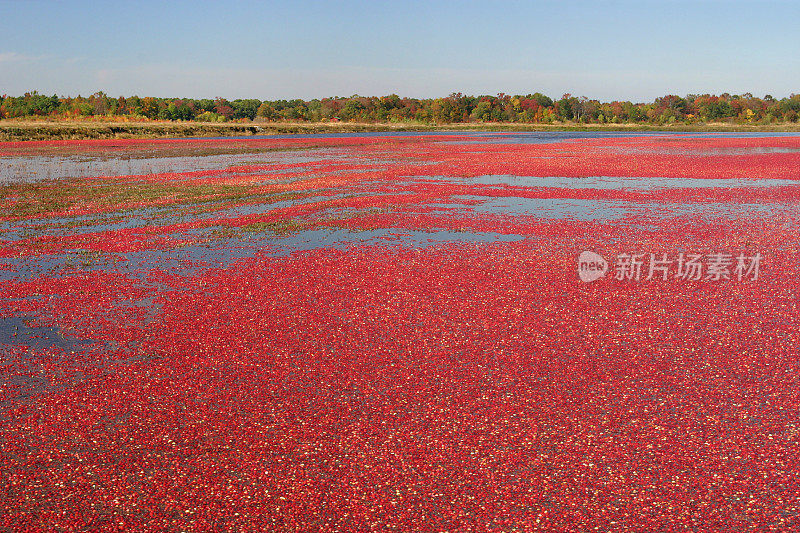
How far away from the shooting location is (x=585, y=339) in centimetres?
963

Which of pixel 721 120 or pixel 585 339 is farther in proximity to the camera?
pixel 721 120

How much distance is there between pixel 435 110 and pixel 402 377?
15692cm

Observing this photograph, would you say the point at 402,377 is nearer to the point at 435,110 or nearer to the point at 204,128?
the point at 204,128

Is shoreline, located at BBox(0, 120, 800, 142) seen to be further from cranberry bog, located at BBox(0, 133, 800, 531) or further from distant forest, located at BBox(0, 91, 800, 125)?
cranberry bog, located at BBox(0, 133, 800, 531)

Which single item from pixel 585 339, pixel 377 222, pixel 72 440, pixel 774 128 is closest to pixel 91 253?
pixel 377 222

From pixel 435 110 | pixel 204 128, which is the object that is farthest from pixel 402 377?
pixel 435 110

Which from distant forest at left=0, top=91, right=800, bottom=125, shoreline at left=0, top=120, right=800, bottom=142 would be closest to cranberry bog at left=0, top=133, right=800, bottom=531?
shoreline at left=0, top=120, right=800, bottom=142

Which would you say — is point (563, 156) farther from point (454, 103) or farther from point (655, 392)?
point (454, 103)

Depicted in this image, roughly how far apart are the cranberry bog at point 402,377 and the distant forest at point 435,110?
401ft

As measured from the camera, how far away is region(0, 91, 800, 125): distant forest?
140 meters

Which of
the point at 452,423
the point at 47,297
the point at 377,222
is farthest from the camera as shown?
the point at 377,222

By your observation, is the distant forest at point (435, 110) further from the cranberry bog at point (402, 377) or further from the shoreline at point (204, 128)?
the cranberry bog at point (402, 377)

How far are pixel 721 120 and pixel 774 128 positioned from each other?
26975mm

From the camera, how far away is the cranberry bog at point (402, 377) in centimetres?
575
